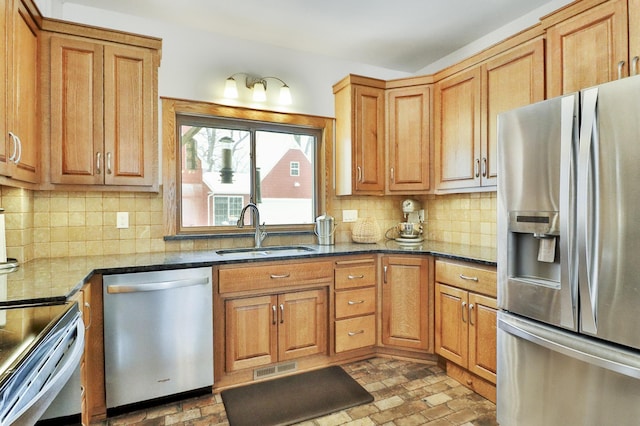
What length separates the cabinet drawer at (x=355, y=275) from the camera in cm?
262

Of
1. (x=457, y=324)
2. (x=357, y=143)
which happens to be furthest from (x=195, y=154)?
(x=457, y=324)

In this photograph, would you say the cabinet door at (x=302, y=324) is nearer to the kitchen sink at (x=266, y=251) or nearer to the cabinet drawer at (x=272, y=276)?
the cabinet drawer at (x=272, y=276)

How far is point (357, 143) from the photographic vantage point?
302cm

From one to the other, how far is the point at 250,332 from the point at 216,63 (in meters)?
2.12

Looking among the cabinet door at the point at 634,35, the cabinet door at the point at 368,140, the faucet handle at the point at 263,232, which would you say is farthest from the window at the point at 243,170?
the cabinet door at the point at 634,35

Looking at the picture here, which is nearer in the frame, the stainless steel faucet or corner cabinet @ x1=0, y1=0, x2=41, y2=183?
corner cabinet @ x1=0, y1=0, x2=41, y2=183

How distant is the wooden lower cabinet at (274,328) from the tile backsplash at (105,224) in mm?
678

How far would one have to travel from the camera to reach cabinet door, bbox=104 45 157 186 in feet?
7.16

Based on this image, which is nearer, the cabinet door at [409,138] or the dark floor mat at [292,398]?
the dark floor mat at [292,398]

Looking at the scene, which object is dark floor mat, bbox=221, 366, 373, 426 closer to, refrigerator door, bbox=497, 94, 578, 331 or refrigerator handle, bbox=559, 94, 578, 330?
refrigerator door, bbox=497, 94, 578, 331

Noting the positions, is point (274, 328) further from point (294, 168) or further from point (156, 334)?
point (294, 168)

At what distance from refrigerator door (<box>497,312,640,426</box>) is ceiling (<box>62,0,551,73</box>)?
7.09ft

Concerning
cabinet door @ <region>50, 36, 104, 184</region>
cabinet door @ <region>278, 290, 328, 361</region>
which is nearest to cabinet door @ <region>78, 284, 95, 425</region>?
cabinet door @ <region>50, 36, 104, 184</region>

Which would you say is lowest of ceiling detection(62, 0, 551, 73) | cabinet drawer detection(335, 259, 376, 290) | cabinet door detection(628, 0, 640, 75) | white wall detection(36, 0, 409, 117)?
cabinet drawer detection(335, 259, 376, 290)
